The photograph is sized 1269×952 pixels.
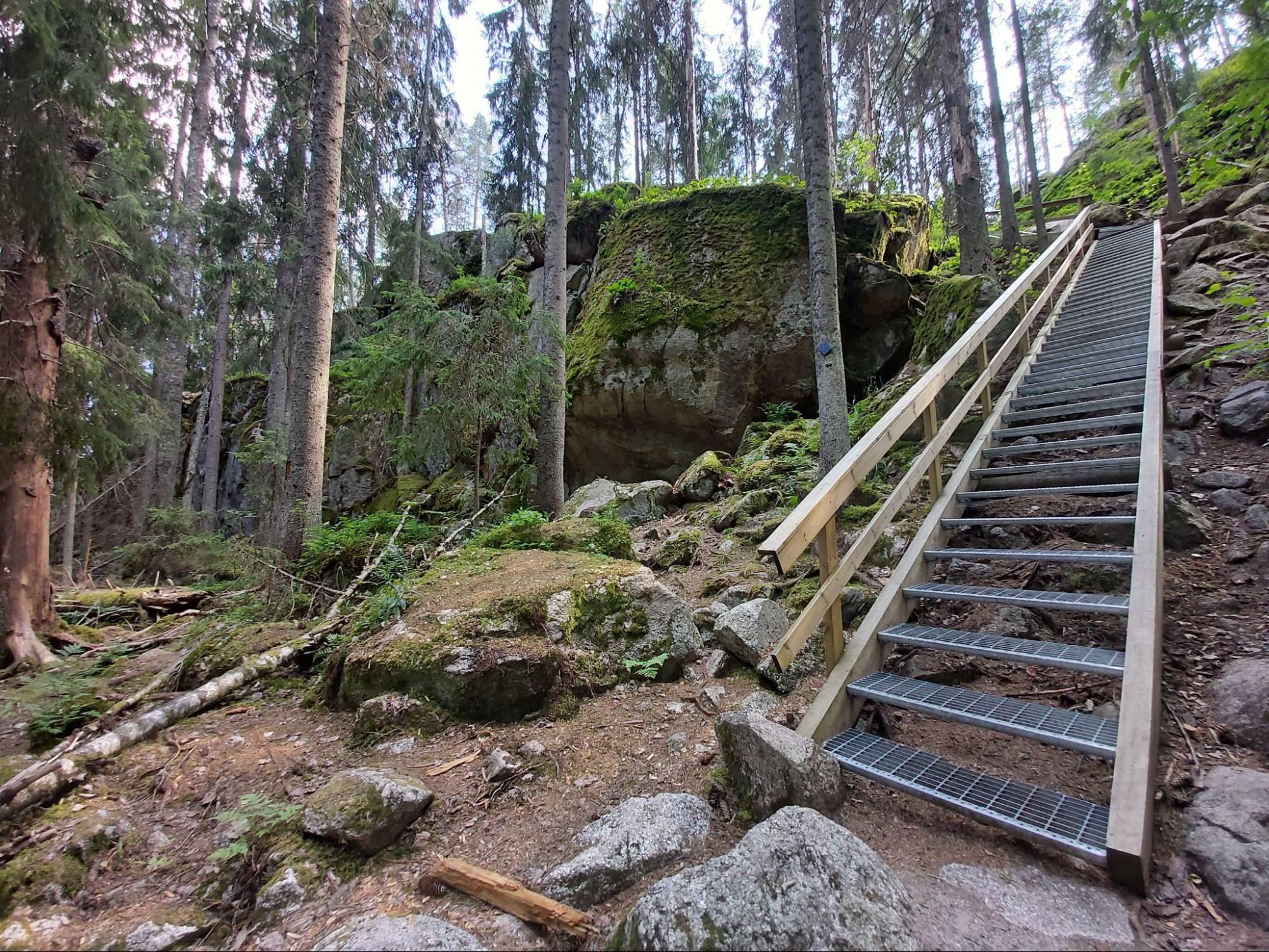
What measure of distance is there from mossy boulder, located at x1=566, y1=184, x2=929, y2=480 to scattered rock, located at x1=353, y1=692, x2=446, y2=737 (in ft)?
21.2

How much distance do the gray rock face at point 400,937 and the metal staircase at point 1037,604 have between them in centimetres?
153

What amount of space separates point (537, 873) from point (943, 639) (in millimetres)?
2131

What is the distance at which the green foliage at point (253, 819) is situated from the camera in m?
2.20

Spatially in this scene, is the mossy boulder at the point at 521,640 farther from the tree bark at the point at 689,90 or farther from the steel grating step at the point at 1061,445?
the tree bark at the point at 689,90

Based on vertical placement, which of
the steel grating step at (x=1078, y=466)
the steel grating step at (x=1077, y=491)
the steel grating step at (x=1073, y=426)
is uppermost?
the steel grating step at (x=1073, y=426)

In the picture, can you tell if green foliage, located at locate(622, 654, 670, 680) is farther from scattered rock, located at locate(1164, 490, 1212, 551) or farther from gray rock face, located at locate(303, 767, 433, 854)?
scattered rock, located at locate(1164, 490, 1212, 551)

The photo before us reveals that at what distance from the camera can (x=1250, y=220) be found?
736 centimetres

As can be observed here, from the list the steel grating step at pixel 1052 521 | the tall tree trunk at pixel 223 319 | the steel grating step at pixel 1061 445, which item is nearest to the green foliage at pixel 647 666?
the steel grating step at pixel 1052 521

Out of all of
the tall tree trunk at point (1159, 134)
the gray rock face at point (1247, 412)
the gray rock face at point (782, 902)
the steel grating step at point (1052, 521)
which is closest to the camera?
the gray rock face at point (782, 902)

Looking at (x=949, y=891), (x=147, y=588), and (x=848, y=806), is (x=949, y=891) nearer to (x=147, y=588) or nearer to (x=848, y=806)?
(x=848, y=806)

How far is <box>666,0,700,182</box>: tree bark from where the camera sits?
16641 millimetres

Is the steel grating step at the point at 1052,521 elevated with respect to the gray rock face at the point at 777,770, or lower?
elevated

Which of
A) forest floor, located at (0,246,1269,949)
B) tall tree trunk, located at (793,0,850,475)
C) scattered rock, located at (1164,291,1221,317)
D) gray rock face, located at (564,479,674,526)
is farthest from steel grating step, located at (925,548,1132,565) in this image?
scattered rock, located at (1164,291,1221,317)

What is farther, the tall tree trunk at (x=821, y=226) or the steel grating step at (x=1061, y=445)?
the tall tree trunk at (x=821, y=226)
